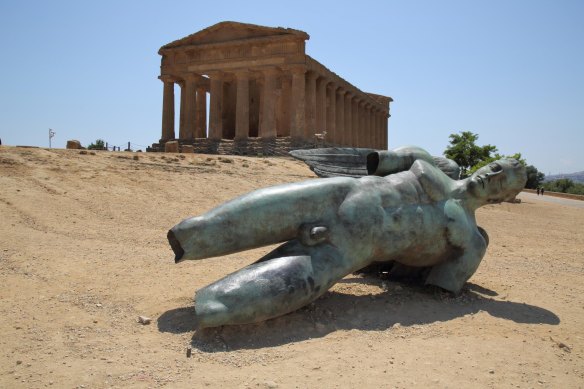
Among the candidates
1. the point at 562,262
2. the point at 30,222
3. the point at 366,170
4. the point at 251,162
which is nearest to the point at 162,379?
Answer: the point at 366,170

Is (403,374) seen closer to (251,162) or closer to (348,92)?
(251,162)

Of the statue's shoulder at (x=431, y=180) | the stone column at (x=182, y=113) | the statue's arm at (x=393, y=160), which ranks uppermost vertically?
the stone column at (x=182, y=113)

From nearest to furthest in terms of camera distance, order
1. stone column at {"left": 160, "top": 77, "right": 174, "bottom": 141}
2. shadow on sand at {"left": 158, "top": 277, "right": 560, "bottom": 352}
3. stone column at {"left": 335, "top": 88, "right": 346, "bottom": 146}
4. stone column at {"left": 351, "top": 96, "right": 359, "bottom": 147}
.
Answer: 1. shadow on sand at {"left": 158, "top": 277, "right": 560, "bottom": 352}
2. stone column at {"left": 160, "top": 77, "right": 174, "bottom": 141}
3. stone column at {"left": 335, "top": 88, "right": 346, "bottom": 146}
4. stone column at {"left": 351, "top": 96, "right": 359, "bottom": 147}

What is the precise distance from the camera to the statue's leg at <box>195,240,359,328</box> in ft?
12.2

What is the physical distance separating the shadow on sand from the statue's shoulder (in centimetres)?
110

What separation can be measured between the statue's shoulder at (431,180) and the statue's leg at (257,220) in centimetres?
103

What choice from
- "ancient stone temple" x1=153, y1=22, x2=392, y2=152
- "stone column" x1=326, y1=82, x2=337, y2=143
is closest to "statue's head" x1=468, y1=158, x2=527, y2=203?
"ancient stone temple" x1=153, y1=22, x2=392, y2=152

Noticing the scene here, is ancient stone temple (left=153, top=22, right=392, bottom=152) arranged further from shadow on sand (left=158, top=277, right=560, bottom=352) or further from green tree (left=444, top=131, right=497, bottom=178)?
shadow on sand (left=158, top=277, right=560, bottom=352)

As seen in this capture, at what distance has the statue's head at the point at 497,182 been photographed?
525cm

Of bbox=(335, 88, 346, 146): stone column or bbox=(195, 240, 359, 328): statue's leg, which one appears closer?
bbox=(195, 240, 359, 328): statue's leg

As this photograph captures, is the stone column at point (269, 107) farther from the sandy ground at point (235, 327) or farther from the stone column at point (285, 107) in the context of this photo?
the sandy ground at point (235, 327)

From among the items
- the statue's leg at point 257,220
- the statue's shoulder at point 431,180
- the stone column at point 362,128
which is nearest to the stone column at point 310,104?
the stone column at point 362,128

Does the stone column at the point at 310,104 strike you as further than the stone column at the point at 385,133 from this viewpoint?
No

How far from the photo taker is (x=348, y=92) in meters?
37.8
